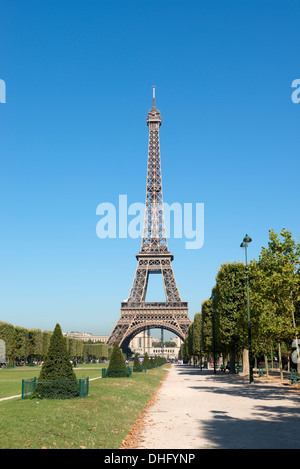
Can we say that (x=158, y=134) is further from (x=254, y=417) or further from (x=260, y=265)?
(x=254, y=417)

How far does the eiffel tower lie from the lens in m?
102

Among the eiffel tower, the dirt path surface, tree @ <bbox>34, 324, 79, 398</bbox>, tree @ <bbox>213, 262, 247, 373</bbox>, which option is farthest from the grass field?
the eiffel tower

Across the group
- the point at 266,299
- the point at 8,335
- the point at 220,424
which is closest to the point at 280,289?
the point at 266,299

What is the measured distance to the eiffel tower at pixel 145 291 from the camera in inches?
4028

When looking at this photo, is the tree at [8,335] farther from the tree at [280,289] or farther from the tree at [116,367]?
the tree at [280,289]

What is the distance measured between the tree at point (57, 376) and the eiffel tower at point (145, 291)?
79.7 m

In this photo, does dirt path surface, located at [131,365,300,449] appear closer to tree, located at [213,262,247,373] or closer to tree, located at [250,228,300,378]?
tree, located at [250,228,300,378]

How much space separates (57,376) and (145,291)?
91303 millimetres

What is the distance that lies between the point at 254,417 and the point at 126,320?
87.7 metres

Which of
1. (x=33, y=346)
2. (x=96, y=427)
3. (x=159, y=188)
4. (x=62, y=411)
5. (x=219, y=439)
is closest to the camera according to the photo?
(x=219, y=439)

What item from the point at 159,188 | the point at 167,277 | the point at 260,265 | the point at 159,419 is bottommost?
the point at 159,419

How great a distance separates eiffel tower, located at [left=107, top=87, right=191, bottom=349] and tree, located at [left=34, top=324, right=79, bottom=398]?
261ft
